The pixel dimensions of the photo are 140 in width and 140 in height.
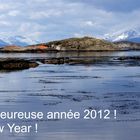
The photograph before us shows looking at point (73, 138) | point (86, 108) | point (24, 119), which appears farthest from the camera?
point (86, 108)

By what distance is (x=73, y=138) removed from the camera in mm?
25312

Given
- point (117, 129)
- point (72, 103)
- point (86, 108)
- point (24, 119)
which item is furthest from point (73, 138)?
point (72, 103)

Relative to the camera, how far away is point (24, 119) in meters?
29.8

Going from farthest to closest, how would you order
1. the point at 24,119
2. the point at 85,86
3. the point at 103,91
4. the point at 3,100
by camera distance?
the point at 85,86
the point at 103,91
the point at 3,100
the point at 24,119

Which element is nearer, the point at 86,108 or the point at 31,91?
the point at 86,108

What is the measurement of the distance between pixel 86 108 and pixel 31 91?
40.9 ft

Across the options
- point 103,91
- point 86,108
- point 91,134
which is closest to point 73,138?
point 91,134

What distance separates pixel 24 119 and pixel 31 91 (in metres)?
16.5

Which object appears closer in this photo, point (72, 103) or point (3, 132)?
point (3, 132)

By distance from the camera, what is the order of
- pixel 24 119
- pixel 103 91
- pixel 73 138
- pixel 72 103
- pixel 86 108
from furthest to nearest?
pixel 103 91
pixel 72 103
pixel 86 108
pixel 24 119
pixel 73 138

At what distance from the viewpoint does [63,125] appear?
28328 mm

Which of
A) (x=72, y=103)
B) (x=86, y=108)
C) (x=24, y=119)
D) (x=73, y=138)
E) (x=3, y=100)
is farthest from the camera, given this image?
(x=3, y=100)

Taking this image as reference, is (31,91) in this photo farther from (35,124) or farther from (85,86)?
(35,124)

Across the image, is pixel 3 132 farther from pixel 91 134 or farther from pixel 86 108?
pixel 86 108
